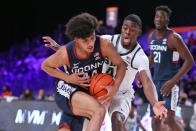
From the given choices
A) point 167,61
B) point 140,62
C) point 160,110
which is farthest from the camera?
point 167,61

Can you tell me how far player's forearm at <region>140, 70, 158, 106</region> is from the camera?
3.75 meters

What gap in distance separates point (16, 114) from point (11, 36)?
1479 centimetres

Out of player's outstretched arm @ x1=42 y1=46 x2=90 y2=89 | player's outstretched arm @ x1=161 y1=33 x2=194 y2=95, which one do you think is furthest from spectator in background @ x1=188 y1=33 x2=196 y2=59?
player's outstretched arm @ x1=42 y1=46 x2=90 y2=89

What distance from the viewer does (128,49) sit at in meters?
4.45

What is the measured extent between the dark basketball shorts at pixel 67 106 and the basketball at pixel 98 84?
29 centimetres

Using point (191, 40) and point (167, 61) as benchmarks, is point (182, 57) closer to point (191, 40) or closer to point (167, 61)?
point (167, 61)

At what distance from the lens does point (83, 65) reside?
3.84 metres

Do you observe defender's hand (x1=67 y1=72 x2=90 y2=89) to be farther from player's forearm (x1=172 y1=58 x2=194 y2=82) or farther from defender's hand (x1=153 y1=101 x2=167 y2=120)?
player's forearm (x1=172 y1=58 x2=194 y2=82)

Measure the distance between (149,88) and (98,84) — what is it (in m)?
0.63

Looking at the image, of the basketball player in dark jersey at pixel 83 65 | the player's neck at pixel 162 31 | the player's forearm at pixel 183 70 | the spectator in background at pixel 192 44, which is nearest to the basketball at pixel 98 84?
the basketball player in dark jersey at pixel 83 65

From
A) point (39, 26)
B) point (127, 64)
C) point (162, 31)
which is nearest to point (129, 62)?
point (127, 64)

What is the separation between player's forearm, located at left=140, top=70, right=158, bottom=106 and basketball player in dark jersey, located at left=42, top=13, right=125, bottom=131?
316 millimetres

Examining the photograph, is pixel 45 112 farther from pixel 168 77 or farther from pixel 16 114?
pixel 168 77

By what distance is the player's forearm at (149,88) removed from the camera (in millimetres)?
3753
